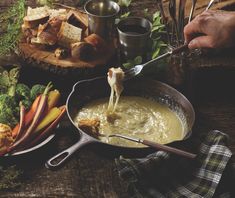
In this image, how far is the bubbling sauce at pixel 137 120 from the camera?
2629 millimetres

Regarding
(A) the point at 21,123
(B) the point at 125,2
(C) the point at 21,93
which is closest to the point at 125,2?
(B) the point at 125,2

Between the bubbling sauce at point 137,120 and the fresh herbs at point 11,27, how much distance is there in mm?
642

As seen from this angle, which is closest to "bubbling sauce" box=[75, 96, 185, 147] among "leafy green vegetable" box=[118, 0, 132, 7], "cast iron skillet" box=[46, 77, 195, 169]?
"cast iron skillet" box=[46, 77, 195, 169]

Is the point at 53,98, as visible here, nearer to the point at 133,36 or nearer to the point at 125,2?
the point at 133,36

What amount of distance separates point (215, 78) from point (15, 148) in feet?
4.06

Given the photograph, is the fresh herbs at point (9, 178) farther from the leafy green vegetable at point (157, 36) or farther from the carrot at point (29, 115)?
the leafy green vegetable at point (157, 36)

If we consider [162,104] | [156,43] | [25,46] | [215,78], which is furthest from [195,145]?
[25,46]

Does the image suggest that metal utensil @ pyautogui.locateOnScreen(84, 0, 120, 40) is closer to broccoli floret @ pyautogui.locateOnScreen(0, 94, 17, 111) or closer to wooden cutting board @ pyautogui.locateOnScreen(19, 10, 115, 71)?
wooden cutting board @ pyautogui.locateOnScreen(19, 10, 115, 71)

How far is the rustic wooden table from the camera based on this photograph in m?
2.37

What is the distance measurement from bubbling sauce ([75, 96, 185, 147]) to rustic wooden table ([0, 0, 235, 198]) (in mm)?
100

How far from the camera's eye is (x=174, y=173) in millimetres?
2430

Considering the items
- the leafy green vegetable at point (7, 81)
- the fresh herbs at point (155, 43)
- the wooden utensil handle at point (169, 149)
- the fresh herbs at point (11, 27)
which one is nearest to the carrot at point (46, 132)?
the leafy green vegetable at point (7, 81)

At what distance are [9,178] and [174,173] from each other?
74cm

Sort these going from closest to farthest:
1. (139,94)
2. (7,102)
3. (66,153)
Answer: (66,153), (7,102), (139,94)
